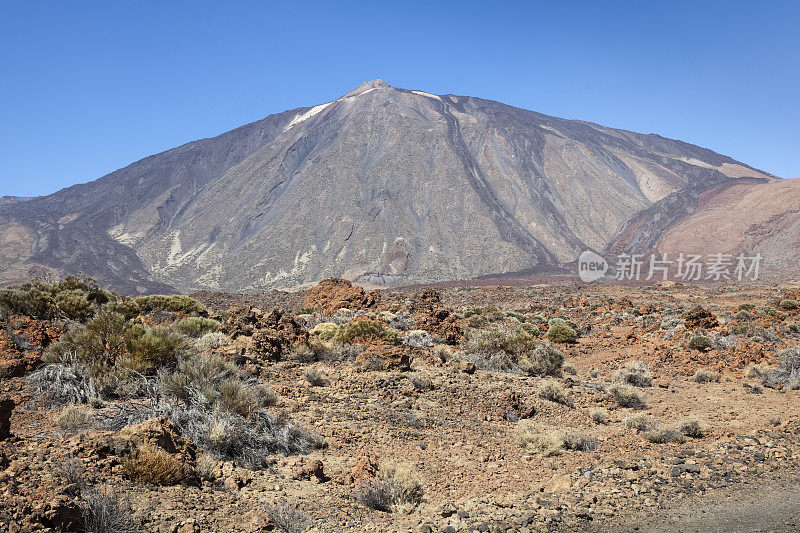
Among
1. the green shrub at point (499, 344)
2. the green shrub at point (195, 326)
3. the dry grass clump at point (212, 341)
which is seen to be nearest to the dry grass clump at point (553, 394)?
the green shrub at point (499, 344)

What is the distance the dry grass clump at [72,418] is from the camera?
4770 mm

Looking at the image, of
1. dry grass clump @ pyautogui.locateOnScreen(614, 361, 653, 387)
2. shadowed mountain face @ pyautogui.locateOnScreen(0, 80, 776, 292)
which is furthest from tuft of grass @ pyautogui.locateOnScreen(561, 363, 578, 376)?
shadowed mountain face @ pyautogui.locateOnScreen(0, 80, 776, 292)

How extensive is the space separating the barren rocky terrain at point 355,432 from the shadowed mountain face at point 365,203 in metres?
53.0

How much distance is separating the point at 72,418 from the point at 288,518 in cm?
Result: 261

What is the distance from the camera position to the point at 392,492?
183 inches

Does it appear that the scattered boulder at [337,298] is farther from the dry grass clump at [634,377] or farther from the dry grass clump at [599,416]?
the dry grass clump at [599,416]

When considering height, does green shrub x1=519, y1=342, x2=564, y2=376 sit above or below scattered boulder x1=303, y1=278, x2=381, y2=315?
below

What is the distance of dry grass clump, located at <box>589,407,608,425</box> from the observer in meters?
7.73

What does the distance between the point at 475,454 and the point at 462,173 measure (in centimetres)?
8322

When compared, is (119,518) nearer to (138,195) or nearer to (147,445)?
(147,445)

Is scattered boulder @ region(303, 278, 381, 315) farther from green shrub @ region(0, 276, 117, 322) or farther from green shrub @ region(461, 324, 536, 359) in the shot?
green shrub @ region(0, 276, 117, 322)

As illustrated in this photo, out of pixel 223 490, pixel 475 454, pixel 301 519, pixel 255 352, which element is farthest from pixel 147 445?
pixel 255 352

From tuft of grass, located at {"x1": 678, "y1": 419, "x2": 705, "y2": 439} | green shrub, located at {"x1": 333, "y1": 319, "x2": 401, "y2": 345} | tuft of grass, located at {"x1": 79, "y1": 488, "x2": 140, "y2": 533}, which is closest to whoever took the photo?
tuft of grass, located at {"x1": 79, "y1": 488, "x2": 140, "y2": 533}

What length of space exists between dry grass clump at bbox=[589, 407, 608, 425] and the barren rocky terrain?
1.5 inches
